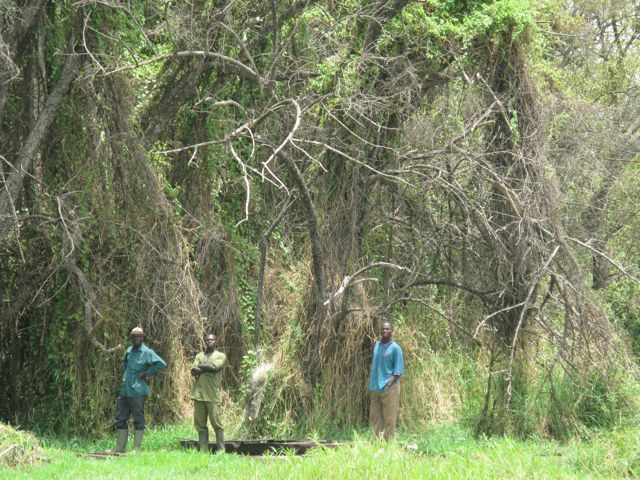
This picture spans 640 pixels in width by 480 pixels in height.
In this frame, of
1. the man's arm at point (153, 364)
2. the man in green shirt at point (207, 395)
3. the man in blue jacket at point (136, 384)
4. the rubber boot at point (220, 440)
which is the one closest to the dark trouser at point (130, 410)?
the man in blue jacket at point (136, 384)

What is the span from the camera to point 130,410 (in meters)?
13.4

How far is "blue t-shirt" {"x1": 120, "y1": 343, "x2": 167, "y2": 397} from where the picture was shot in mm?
13297

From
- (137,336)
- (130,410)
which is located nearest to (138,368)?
(137,336)

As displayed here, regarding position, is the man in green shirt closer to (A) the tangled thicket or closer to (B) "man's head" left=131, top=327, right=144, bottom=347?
(B) "man's head" left=131, top=327, right=144, bottom=347

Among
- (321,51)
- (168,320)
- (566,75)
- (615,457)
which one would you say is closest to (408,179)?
(321,51)

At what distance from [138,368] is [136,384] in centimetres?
22

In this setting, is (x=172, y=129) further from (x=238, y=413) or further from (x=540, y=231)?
(x=540, y=231)

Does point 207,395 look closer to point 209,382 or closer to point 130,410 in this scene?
point 209,382

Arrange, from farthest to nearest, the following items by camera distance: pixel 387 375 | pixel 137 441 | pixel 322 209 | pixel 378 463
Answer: pixel 322 209 < pixel 387 375 < pixel 137 441 < pixel 378 463

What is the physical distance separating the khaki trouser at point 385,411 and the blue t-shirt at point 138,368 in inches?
118

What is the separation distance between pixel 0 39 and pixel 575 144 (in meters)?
9.73

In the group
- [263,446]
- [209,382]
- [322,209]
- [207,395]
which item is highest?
[322,209]

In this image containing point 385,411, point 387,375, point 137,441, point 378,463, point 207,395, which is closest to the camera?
point 378,463

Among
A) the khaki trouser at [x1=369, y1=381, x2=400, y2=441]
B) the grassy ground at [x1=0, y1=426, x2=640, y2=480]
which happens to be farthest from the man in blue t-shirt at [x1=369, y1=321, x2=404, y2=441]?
the grassy ground at [x1=0, y1=426, x2=640, y2=480]
